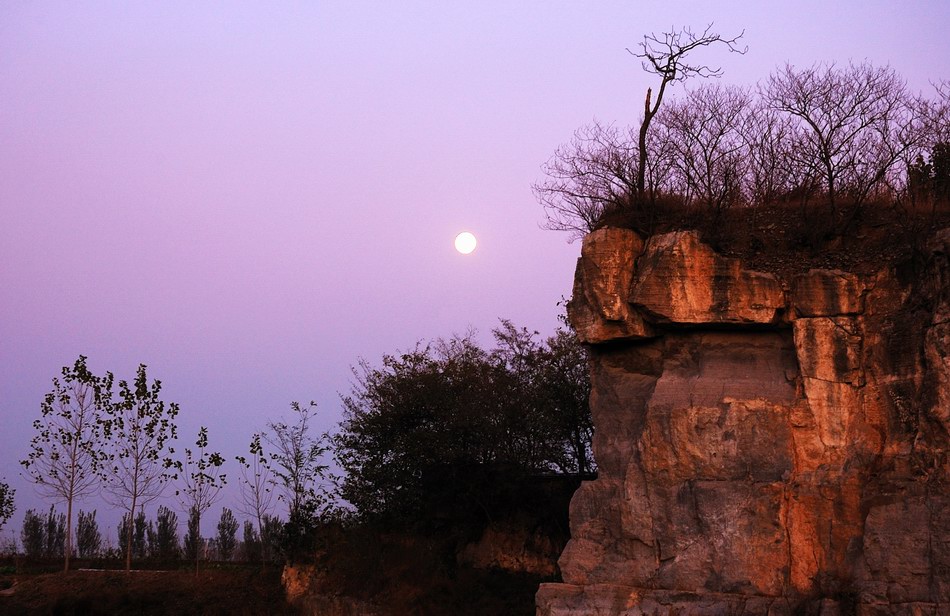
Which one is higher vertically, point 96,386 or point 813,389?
point 96,386

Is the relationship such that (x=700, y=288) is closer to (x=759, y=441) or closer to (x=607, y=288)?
(x=607, y=288)

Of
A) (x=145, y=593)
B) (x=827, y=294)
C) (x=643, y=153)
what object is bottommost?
(x=145, y=593)

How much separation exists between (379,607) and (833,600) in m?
12.7

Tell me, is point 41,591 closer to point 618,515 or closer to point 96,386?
point 96,386

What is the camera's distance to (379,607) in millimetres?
24250

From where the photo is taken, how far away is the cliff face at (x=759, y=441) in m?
15.3

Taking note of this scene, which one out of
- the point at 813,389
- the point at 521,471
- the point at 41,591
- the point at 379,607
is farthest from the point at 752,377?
the point at 41,591

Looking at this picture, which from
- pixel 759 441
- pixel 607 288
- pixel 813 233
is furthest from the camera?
pixel 607 288

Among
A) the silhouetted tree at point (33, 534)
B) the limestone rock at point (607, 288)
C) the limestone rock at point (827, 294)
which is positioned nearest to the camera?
the limestone rock at point (827, 294)

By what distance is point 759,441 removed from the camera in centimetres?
1673

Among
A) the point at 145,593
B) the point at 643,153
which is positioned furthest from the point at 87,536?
the point at 643,153

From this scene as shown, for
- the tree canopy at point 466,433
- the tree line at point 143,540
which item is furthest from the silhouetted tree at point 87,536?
the tree canopy at point 466,433

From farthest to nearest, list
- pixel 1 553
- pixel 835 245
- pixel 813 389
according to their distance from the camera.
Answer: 1. pixel 1 553
2. pixel 835 245
3. pixel 813 389

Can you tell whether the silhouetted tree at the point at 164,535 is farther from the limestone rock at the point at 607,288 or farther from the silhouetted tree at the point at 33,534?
the limestone rock at the point at 607,288
